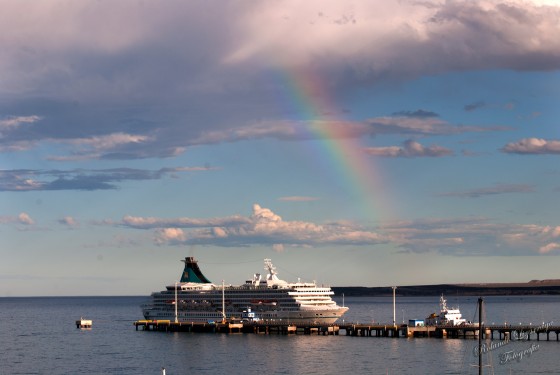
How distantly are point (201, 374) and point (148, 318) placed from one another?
9411 centimetres

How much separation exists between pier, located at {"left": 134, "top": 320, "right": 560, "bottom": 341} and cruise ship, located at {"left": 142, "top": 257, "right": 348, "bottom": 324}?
536 cm

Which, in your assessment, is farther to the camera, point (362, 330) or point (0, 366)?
point (362, 330)

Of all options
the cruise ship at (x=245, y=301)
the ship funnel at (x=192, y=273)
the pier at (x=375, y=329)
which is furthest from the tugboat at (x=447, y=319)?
the ship funnel at (x=192, y=273)

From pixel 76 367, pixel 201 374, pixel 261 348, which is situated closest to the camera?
pixel 201 374

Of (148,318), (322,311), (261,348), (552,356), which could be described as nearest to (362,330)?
(322,311)

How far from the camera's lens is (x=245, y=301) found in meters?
174

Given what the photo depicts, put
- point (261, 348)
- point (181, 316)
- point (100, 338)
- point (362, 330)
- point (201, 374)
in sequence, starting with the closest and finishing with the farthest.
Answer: point (201, 374), point (261, 348), point (362, 330), point (100, 338), point (181, 316)

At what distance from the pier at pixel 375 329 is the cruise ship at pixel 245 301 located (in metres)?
5.36

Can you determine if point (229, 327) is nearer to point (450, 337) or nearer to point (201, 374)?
point (450, 337)

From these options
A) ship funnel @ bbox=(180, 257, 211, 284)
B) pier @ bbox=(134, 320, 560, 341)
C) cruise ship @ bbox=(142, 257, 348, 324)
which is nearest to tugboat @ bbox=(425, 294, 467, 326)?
pier @ bbox=(134, 320, 560, 341)

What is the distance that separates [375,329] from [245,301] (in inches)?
1340

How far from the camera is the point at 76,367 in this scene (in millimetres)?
107375

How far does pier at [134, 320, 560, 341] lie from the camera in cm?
13425

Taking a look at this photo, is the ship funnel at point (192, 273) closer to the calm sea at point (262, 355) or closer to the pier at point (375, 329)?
the pier at point (375, 329)
